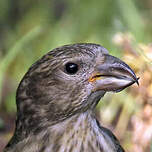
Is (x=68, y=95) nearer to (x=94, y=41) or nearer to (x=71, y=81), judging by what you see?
(x=71, y=81)

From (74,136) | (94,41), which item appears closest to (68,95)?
(74,136)

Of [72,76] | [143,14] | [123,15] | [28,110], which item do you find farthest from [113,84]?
[143,14]

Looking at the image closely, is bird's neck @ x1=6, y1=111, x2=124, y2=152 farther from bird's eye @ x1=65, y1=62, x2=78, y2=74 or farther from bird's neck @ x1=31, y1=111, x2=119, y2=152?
bird's eye @ x1=65, y1=62, x2=78, y2=74

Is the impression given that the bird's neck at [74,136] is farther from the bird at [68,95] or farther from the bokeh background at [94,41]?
the bokeh background at [94,41]

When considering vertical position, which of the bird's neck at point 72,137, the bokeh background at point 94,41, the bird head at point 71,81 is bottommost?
the bird's neck at point 72,137

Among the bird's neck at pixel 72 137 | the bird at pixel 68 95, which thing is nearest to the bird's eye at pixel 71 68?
the bird at pixel 68 95

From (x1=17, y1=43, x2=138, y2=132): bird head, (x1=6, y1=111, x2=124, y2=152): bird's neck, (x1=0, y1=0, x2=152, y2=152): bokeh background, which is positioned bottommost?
(x1=6, y1=111, x2=124, y2=152): bird's neck

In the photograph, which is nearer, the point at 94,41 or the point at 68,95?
the point at 68,95

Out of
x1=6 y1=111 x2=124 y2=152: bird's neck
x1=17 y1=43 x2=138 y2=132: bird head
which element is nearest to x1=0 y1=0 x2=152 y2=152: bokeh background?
x1=6 y1=111 x2=124 y2=152: bird's neck
